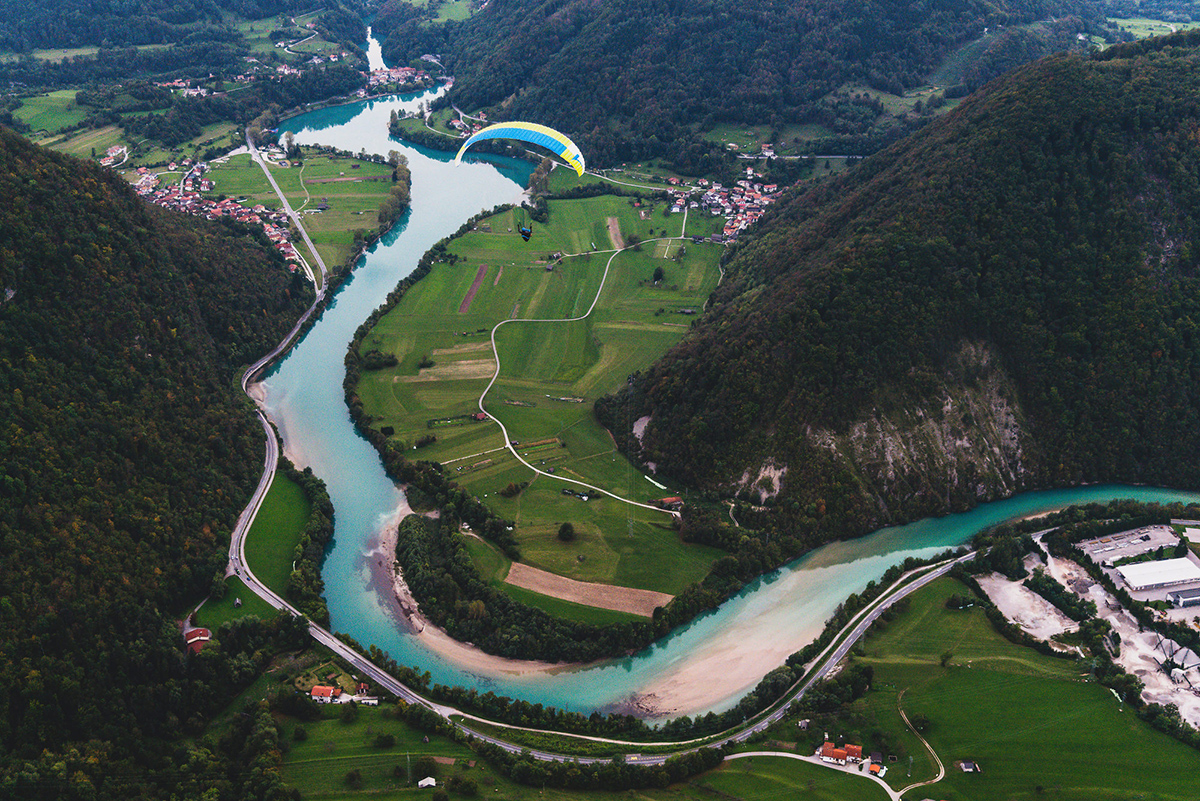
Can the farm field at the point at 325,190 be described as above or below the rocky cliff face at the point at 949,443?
below

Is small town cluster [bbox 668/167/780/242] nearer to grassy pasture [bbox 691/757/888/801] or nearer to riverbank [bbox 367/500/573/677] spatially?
riverbank [bbox 367/500/573/677]

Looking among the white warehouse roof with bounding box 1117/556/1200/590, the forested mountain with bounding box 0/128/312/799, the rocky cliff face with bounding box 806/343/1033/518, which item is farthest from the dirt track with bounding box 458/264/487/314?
the white warehouse roof with bounding box 1117/556/1200/590

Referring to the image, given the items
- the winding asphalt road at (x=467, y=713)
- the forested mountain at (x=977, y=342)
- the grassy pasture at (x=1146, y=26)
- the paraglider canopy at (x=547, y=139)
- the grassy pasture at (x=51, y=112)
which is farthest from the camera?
the grassy pasture at (x=1146, y=26)

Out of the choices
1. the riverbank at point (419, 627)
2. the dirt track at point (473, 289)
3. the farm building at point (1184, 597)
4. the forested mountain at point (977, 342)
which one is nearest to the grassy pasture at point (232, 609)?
the riverbank at point (419, 627)

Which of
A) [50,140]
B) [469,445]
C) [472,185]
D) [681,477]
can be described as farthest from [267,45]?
[681,477]

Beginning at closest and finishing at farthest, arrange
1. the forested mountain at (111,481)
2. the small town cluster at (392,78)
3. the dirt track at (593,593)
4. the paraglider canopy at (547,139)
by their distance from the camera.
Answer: the forested mountain at (111,481)
the dirt track at (593,593)
the paraglider canopy at (547,139)
the small town cluster at (392,78)

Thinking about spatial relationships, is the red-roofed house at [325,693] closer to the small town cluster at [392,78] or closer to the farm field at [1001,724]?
the farm field at [1001,724]

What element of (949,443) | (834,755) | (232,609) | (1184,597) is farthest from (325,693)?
(1184,597)

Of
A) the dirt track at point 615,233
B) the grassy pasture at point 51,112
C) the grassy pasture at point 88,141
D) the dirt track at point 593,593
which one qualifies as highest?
the dirt track at point 593,593

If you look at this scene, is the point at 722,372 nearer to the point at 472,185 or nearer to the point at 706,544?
the point at 706,544
